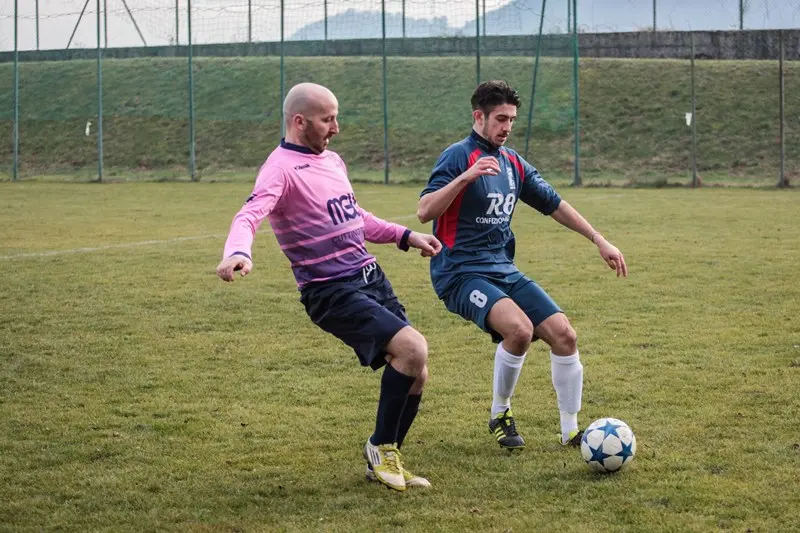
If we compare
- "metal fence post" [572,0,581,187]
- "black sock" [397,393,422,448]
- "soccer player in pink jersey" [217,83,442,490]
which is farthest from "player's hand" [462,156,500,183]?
"metal fence post" [572,0,581,187]

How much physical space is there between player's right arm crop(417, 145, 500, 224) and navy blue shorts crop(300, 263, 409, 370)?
1.82 feet

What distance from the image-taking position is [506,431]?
5.38m

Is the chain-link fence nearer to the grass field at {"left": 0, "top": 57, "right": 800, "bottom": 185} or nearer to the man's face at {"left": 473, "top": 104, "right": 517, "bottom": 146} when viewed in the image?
the grass field at {"left": 0, "top": 57, "right": 800, "bottom": 185}

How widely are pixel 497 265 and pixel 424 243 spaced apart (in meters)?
0.73

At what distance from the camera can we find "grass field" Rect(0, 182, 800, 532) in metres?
4.42

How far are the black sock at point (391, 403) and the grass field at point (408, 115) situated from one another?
892 inches

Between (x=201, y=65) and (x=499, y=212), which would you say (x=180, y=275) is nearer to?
(x=499, y=212)

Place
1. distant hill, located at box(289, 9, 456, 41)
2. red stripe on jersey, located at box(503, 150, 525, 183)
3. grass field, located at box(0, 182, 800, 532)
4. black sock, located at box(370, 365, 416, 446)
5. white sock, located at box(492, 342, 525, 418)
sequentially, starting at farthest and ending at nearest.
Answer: distant hill, located at box(289, 9, 456, 41) < red stripe on jersey, located at box(503, 150, 525, 183) < white sock, located at box(492, 342, 525, 418) < black sock, located at box(370, 365, 416, 446) < grass field, located at box(0, 182, 800, 532)

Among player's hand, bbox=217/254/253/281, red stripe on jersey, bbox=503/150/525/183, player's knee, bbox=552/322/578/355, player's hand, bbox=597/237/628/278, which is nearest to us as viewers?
player's hand, bbox=217/254/253/281

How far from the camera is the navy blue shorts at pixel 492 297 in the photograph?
5.36 meters

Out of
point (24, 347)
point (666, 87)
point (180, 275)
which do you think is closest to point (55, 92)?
point (666, 87)

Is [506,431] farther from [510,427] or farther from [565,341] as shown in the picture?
[565,341]

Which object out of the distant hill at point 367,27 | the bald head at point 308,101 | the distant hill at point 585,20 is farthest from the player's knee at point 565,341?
the distant hill at point 367,27

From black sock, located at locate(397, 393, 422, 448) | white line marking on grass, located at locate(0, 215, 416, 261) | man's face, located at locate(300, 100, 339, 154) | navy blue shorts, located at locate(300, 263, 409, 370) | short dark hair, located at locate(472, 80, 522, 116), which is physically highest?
short dark hair, located at locate(472, 80, 522, 116)
